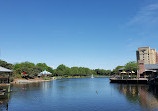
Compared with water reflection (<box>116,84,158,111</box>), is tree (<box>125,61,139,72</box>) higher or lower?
higher

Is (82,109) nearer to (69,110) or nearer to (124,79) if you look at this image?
(69,110)

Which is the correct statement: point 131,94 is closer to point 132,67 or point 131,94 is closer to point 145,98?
point 145,98

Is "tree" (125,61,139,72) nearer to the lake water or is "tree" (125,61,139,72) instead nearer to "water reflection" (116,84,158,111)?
"water reflection" (116,84,158,111)

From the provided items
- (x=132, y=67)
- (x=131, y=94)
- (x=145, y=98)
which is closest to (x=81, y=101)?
(x=145, y=98)

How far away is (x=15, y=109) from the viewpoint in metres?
31.0

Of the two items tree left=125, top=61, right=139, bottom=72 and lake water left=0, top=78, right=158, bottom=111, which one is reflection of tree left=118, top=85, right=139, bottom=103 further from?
tree left=125, top=61, right=139, bottom=72

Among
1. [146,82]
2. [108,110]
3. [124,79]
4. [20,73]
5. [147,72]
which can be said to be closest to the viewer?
[108,110]

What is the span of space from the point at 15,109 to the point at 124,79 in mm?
73184

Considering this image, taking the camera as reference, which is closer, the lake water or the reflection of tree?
the lake water

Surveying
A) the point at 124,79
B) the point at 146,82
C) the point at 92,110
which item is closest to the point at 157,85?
the point at 146,82

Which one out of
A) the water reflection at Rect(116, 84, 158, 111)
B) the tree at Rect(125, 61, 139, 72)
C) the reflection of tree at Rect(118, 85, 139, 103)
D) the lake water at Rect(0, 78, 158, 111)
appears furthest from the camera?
the tree at Rect(125, 61, 139, 72)

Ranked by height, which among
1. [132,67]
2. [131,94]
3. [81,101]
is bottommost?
[131,94]

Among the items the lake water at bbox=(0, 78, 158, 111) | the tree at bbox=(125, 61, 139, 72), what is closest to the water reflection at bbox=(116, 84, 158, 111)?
the lake water at bbox=(0, 78, 158, 111)

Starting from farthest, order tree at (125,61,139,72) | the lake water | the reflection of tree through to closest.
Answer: tree at (125,61,139,72) < the reflection of tree < the lake water
